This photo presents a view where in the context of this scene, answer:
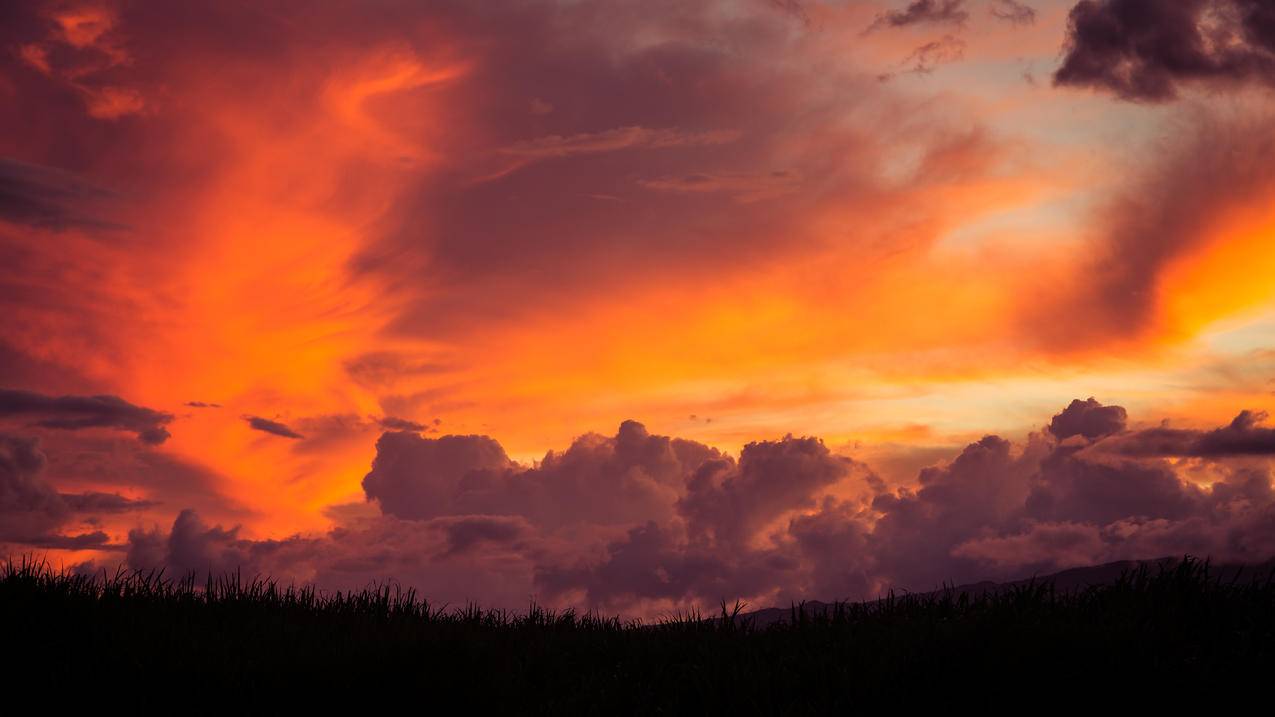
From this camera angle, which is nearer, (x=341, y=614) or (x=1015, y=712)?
(x=1015, y=712)

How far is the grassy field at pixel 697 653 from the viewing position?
10477 mm

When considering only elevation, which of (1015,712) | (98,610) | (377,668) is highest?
(98,610)

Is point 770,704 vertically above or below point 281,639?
below

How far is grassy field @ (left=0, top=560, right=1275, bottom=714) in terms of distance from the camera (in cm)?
1048

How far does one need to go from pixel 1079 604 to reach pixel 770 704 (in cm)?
482

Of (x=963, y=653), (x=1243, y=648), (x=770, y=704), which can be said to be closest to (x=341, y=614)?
(x=770, y=704)

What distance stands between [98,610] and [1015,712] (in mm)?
10905

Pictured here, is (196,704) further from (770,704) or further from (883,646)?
(883,646)

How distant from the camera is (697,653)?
1236 cm

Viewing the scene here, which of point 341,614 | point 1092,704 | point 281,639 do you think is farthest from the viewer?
point 341,614

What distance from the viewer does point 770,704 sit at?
1019cm

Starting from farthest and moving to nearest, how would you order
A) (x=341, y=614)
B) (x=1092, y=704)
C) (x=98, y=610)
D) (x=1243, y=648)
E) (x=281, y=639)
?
(x=341, y=614)
(x=98, y=610)
(x=281, y=639)
(x=1243, y=648)
(x=1092, y=704)

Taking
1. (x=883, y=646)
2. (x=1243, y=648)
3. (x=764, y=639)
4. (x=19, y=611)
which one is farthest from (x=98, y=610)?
(x=1243, y=648)

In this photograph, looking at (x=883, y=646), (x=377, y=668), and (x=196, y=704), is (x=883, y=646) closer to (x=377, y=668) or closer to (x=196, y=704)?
(x=377, y=668)
